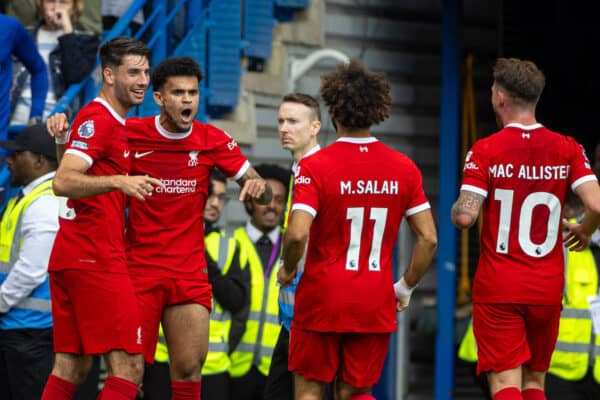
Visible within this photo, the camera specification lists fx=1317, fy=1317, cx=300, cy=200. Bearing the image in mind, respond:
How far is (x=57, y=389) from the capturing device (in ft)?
23.9

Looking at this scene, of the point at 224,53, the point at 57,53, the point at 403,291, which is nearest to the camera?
the point at 403,291

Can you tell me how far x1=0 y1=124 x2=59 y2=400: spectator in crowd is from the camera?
8.77 m

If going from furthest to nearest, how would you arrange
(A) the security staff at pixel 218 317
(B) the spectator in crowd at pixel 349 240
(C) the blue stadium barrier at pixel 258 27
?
(C) the blue stadium barrier at pixel 258 27, (A) the security staff at pixel 218 317, (B) the spectator in crowd at pixel 349 240

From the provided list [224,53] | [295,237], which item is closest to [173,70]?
[295,237]

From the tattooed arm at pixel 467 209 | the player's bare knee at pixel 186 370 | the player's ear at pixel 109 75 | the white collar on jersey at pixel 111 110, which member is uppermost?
the player's ear at pixel 109 75

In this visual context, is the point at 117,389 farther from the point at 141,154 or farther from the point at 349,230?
the point at 349,230

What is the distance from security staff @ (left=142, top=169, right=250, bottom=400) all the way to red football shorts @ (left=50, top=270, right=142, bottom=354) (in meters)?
1.91

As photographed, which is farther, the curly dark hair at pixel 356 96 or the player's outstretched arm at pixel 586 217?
→ the player's outstretched arm at pixel 586 217

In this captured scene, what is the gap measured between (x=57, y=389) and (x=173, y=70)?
195 centimetres

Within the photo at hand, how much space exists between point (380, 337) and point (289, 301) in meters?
1.30

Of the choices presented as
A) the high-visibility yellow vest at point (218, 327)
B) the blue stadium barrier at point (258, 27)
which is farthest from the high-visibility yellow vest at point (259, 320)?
the blue stadium barrier at point (258, 27)

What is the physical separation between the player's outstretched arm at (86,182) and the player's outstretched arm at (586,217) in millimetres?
2428

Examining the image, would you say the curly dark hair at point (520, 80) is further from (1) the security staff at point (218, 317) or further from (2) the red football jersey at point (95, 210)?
(1) the security staff at point (218, 317)

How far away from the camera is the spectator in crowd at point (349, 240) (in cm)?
690
